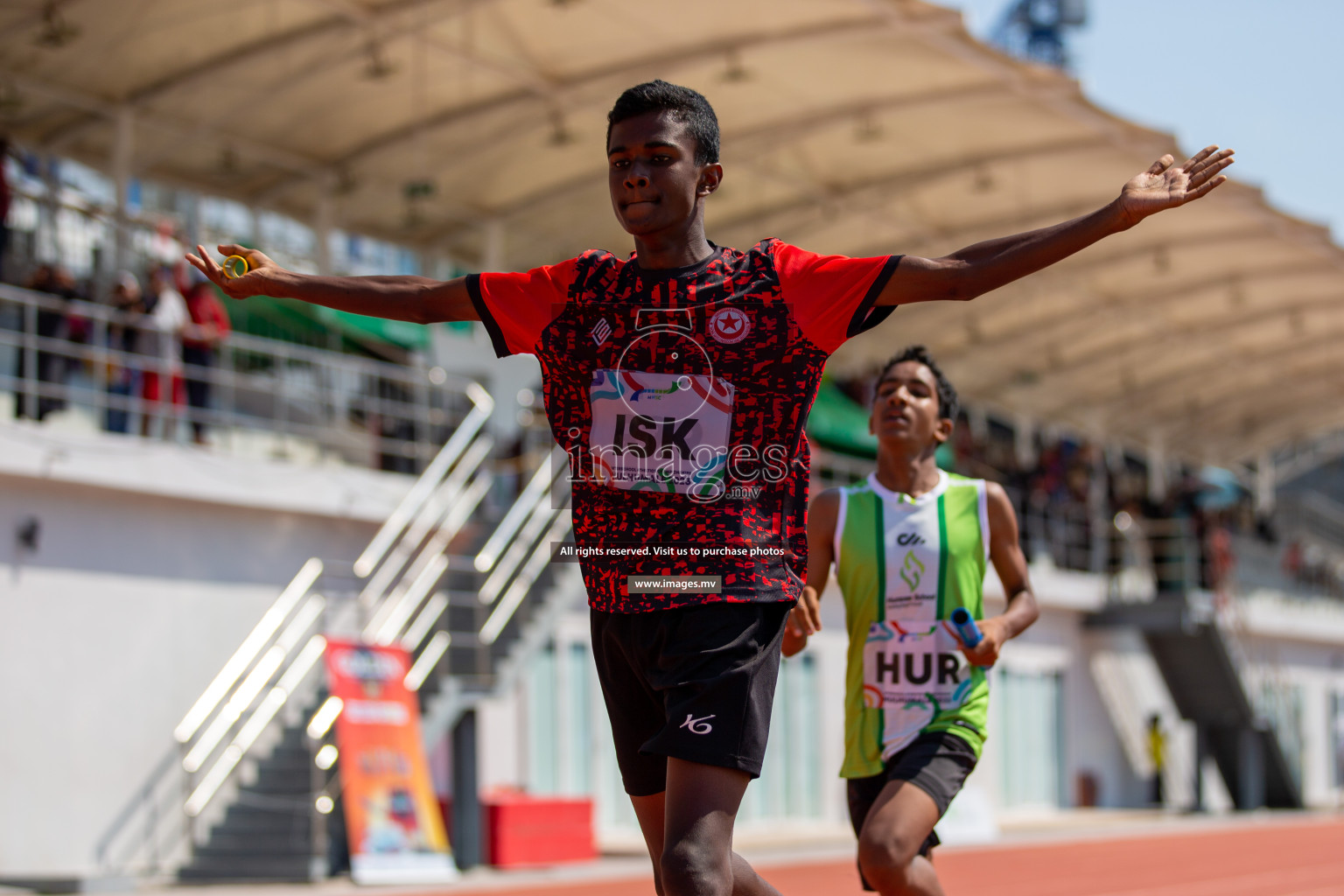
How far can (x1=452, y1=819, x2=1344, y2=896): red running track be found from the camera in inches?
504

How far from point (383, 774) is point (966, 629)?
9156 millimetres

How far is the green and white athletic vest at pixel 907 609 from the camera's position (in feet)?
18.3

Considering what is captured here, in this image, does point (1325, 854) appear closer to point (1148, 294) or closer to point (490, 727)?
point (490, 727)

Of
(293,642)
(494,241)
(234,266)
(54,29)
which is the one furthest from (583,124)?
(234,266)

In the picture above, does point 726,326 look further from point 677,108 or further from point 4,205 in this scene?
point 4,205

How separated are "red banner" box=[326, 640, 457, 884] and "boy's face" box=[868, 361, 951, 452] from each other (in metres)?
8.34

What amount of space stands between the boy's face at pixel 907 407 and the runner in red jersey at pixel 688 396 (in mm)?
2027

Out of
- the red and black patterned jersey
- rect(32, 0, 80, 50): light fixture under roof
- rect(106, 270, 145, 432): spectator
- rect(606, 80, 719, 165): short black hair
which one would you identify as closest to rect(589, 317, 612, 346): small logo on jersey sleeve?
the red and black patterned jersey

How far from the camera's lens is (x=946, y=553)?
5762mm

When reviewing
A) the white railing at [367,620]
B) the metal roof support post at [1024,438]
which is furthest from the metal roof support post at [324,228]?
the metal roof support post at [1024,438]

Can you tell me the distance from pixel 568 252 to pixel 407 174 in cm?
440

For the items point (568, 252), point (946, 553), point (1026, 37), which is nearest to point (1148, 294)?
point (568, 252)

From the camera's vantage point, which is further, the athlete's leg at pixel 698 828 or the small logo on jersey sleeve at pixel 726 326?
the small logo on jersey sleeve at pixel 726 326

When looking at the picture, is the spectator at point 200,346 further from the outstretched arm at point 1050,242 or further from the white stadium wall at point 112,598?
the outstretched arm at point 1050,242
